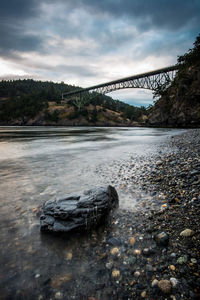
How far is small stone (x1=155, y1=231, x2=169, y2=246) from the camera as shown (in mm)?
2107

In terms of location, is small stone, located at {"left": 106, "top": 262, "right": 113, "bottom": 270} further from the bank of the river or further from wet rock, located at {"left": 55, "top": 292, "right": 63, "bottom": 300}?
wet rock, located at {"left": 55, "top": 292, "right": 63, "bottom": 300}

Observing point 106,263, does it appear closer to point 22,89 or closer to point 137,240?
point 137,240

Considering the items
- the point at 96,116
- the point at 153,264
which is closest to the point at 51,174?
the point at 153,264

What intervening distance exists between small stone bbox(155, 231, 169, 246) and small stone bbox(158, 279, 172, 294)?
0.53 meters

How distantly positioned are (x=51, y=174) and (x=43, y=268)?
4108mm

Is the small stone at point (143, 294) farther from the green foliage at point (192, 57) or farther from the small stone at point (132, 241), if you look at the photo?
the green foliage at point (192, 57)

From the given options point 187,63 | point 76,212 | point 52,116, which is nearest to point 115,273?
point 76,212

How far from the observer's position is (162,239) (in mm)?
2141

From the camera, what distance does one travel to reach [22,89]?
14462 centimetres

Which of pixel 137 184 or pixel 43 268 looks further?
pixel 137 184

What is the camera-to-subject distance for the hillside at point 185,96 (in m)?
34.2

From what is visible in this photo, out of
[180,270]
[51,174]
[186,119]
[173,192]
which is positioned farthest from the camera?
[186,119]

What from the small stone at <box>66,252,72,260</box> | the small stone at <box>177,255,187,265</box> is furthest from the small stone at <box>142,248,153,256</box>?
the small stone at <box>66,252,72,260</box>

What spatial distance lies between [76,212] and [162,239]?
56.6 inches
